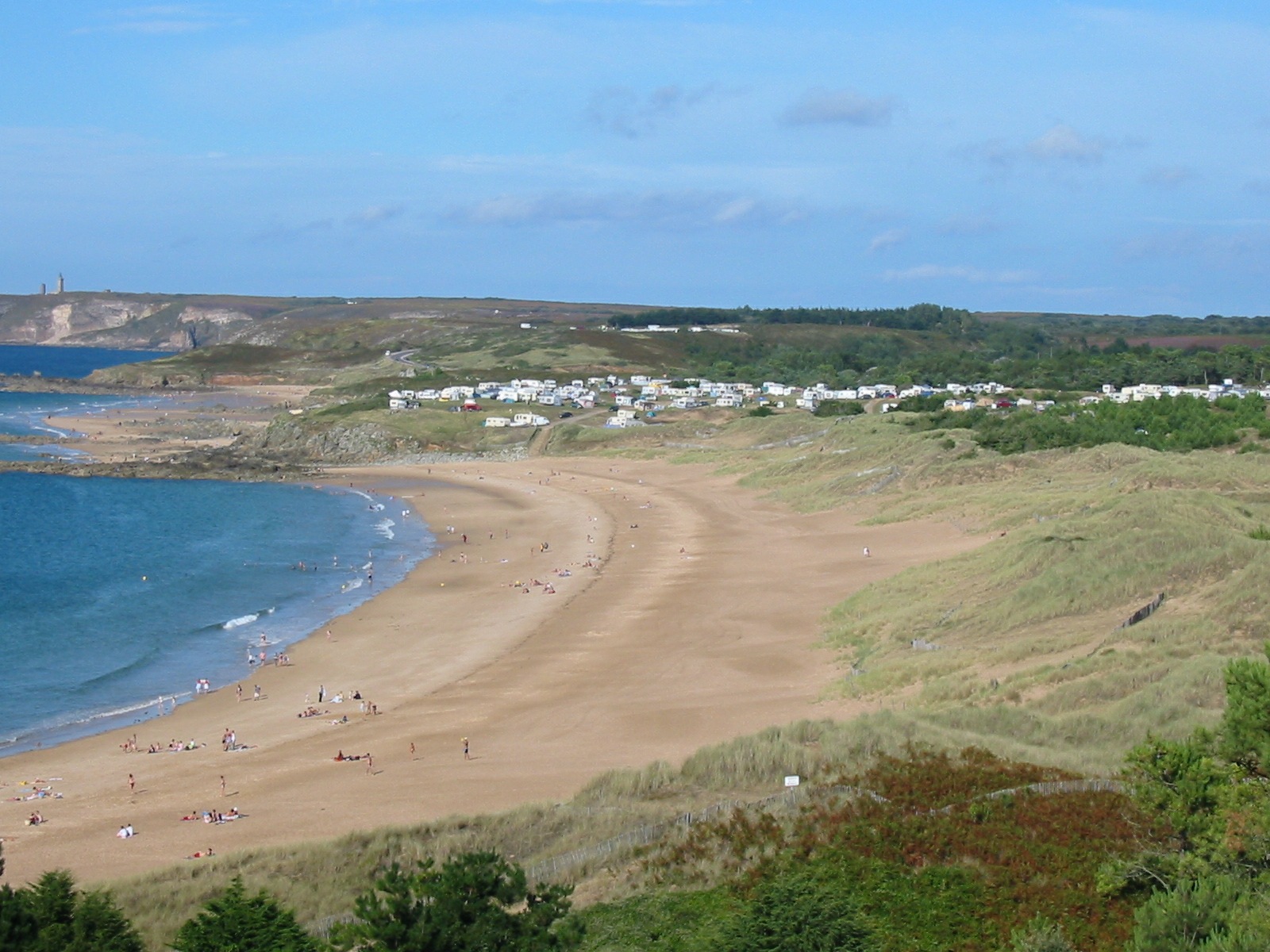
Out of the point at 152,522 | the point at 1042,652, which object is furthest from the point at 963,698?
the point at 152,522

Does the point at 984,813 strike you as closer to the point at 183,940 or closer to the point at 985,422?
the point at 183,940

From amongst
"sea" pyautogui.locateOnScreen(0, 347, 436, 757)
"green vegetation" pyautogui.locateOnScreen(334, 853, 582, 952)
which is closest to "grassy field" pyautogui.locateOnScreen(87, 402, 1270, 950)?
"green vegetation" pyautogui.locateOnScreen(334, 853, 582, 952)

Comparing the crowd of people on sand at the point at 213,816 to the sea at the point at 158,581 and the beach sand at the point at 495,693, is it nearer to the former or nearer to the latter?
the beach sand at the point at 495,693

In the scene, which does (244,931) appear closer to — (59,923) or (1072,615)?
(59,923)

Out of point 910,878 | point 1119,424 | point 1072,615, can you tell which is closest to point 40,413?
point 1119,424

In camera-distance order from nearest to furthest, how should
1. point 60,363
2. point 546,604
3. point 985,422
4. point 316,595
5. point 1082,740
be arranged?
point 1082,740 → point 546,604 → point 316,595 → point 985,422 → point 60,363

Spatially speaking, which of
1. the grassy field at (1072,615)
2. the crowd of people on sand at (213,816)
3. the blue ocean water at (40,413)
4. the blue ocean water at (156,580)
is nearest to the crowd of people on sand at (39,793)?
the blue ocean water at (156,580)
